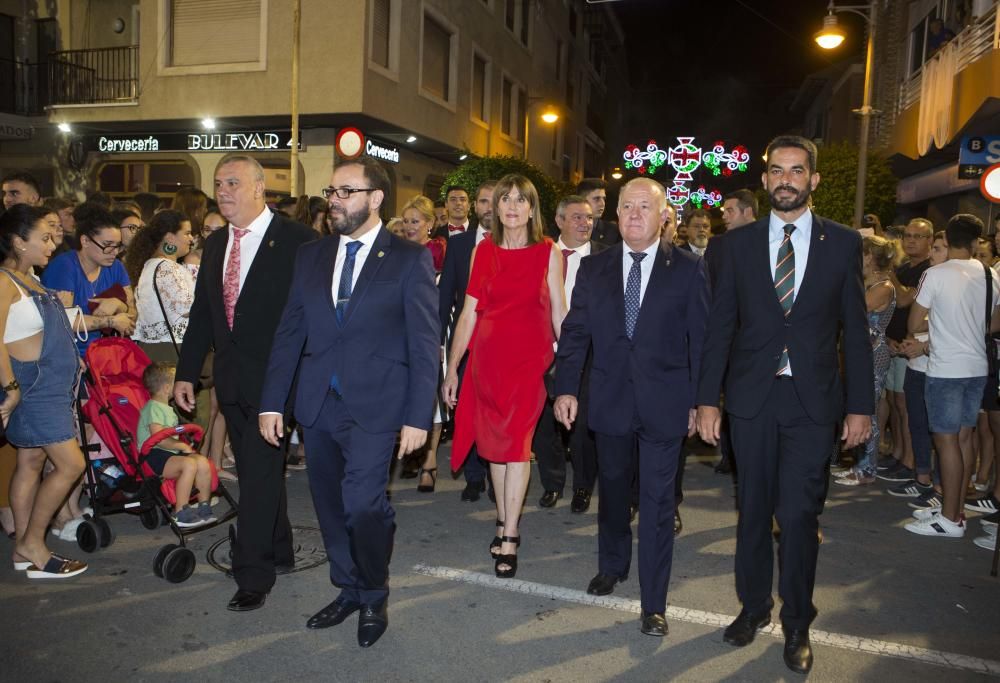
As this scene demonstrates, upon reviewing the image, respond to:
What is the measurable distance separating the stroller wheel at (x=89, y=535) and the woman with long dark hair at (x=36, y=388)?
1.06 ft

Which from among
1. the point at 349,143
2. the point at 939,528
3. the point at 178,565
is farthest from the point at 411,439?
the point at 349,143

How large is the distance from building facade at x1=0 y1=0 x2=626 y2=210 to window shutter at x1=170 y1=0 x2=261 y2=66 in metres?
0.03

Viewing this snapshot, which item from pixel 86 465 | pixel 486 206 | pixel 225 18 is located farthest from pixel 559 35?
pixel 86 465

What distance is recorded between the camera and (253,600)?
4.41 meters

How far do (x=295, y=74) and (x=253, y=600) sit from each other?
14.6 m

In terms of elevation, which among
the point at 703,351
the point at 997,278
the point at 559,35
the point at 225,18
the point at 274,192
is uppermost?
the point at 559,35

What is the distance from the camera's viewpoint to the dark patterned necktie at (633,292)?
4.45 metres

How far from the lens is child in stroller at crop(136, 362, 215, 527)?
5246 millimetres

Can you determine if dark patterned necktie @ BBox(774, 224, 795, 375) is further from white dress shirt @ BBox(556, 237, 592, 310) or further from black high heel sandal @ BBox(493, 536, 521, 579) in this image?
white dress shirt @ BBox(556, 237, 592, 310)

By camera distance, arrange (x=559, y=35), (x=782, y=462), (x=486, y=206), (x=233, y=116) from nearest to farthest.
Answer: (x=782, y=462) → (x=486, y=206) → (x=233, y=116) → (x=559, y=35)

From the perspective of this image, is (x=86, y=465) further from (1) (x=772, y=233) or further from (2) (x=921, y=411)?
(2) (x=921, y=411)

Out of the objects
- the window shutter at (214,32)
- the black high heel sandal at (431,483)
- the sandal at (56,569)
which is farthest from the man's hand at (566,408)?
the window shutter at (214,32)

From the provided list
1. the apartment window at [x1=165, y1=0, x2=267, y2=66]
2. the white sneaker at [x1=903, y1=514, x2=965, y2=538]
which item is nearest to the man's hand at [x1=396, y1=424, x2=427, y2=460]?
the white sneaker at [x1=903, y1=514, x2=965, y2=538]

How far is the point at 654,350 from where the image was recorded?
435 centimetres
